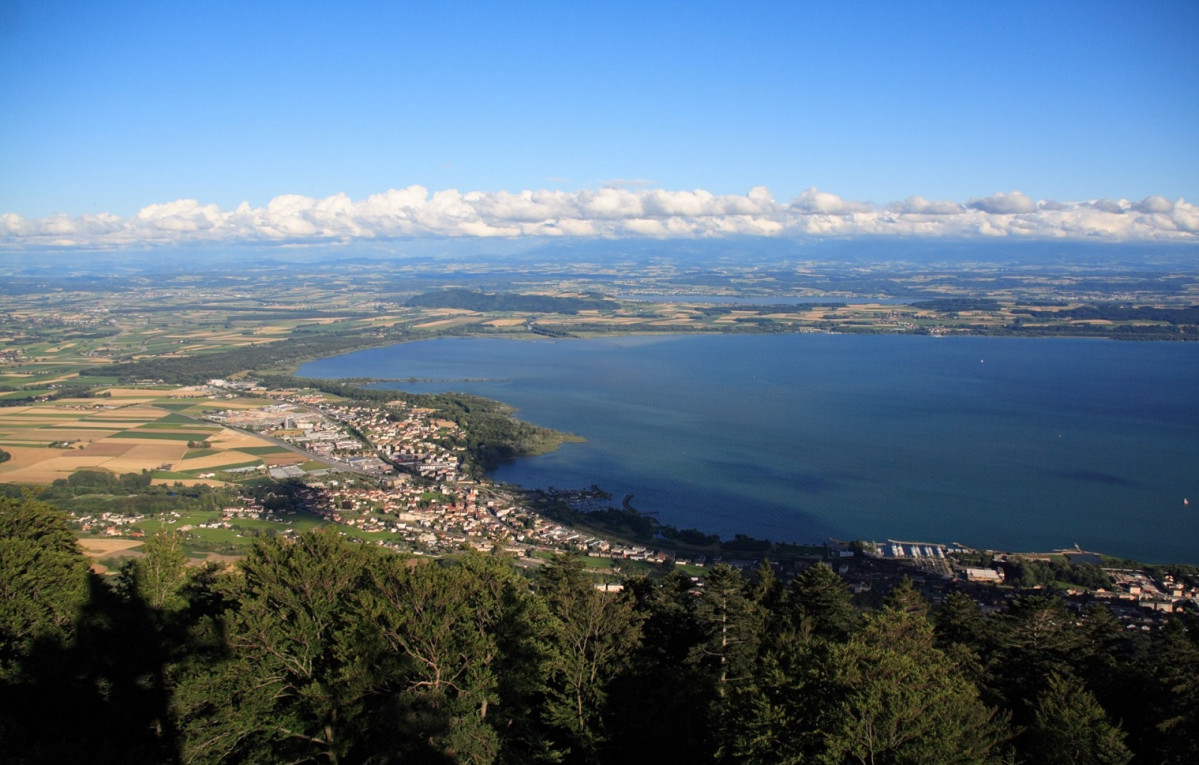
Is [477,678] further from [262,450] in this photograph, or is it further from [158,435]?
[158,435]

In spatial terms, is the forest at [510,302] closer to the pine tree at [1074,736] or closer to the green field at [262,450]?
the green field at [262,450]

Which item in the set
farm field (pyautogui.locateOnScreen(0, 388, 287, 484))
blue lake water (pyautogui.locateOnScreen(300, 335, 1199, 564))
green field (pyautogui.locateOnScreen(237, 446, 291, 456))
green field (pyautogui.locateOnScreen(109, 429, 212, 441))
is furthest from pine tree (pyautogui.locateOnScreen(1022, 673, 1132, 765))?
green field (pyautogui.locateOnScreen(109, 429, 212, 441))

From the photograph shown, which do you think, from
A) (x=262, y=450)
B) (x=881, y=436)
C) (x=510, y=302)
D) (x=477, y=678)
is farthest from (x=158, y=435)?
(x=510, y=302)

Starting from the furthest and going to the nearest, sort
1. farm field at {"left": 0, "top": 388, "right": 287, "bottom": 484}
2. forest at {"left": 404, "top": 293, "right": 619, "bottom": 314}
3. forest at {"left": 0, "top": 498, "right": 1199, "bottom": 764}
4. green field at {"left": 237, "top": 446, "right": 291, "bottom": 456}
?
forest at {"left": 404, "top": 293, "right": 619, "bottom": 314} < green field at {"left": 237, "top": 446, "right": 291, "bottom": 456} < farm field at {"left": 0, "top": 388, "right": 287, "bottom": 484} < forest at {"left": 0, "top": 498, "right": 1199, "bottom": 764}

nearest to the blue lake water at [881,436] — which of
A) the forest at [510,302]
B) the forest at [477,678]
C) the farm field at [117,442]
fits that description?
the farm field at [117,442]

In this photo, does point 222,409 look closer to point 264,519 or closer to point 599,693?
point 264,519

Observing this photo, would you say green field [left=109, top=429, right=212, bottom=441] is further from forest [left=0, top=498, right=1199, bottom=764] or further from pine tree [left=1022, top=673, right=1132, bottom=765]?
pine tree [left=1022, top=673, right=1132, bottom=765]

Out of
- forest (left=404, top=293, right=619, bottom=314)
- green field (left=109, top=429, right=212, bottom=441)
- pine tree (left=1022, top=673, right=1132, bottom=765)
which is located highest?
forest (left=404, top=293, right=619, bottom=314)

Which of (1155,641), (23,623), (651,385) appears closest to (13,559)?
(23,623)
